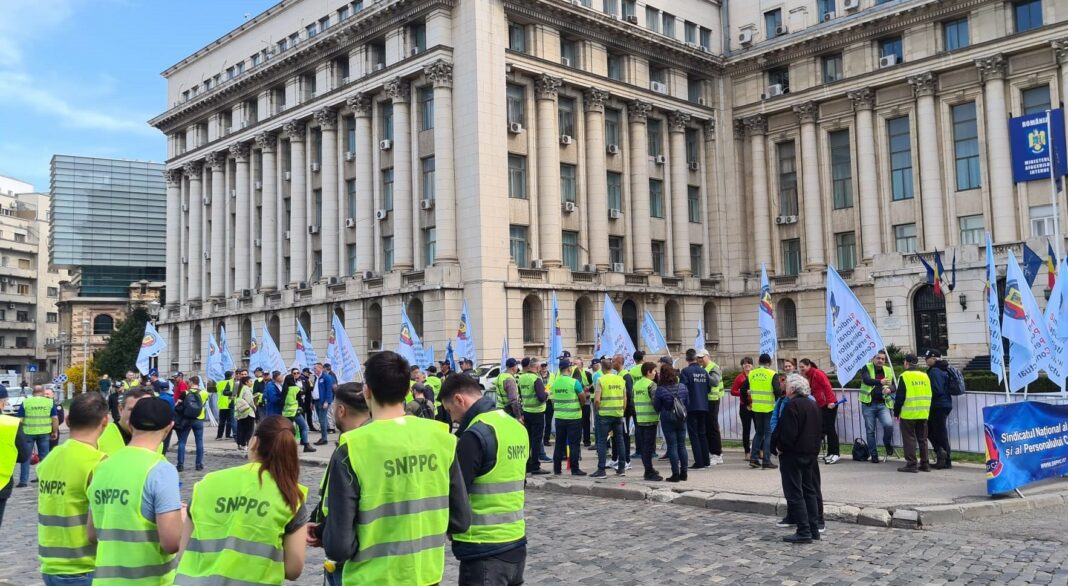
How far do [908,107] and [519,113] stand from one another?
62.5ft

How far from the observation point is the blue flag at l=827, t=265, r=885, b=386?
15.0 metres

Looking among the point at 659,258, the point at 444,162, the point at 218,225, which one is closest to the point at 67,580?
the point at 444,162

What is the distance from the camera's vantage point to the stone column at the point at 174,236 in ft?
197

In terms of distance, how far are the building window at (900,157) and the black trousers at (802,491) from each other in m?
35.9

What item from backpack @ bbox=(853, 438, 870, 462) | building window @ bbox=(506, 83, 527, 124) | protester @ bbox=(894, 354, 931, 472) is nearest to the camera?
protester @ bbox=(894, 354, 931, 472)

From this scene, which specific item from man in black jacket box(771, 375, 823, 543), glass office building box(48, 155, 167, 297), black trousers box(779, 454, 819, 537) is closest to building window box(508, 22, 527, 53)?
man in black jacket box(771, 375, 823, 543)

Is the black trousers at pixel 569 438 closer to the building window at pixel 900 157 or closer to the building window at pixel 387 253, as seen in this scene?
the building window at pixel 387 253

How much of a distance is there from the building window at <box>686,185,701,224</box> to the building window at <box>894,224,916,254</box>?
1039 centimetres

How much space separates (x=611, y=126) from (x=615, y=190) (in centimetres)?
330

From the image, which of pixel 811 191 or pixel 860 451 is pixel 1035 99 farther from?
pixel 860 451

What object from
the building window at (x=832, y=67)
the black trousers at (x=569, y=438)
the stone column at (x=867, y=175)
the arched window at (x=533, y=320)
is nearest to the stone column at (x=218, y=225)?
the arched window at (x=533, y=320)

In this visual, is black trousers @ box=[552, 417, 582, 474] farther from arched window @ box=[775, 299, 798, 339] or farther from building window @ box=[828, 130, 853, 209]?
building window @ box=[828, 130, 853, 209]

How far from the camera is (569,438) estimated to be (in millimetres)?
15328

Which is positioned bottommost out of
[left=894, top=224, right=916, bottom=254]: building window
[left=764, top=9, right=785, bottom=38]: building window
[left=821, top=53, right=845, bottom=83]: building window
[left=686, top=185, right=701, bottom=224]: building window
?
[left=894, top=224, right=916, bottom=254]: building window
